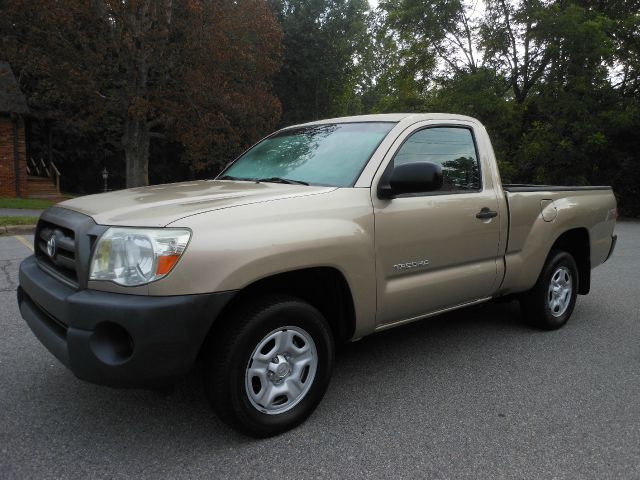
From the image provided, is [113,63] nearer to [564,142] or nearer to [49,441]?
[564,142]

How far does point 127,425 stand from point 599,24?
61.8ft

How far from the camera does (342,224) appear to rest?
291cm

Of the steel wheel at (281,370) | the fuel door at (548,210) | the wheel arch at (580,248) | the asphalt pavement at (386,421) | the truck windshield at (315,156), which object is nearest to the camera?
the asphalt pavement at (386,421)

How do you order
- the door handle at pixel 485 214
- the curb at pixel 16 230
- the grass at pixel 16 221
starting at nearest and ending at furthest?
the door handle at pixel 485 214 → the curb at pixel 16 230 → the grass at pixel 16 221

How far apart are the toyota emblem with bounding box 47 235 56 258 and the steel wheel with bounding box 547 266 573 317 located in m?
3.79

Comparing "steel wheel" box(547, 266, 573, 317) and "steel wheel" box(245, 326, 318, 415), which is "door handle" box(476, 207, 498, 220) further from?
"steel wheel" box(245, 326, 318, 415)

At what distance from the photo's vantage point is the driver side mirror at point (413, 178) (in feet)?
9.91

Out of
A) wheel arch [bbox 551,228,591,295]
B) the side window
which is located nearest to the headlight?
the side window

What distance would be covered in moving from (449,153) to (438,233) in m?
0.77

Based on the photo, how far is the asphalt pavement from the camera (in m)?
2.49

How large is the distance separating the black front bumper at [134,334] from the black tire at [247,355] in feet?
0.49

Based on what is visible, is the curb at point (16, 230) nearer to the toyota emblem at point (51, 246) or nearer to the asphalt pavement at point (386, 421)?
the asphalt pavement at point (386, 421)

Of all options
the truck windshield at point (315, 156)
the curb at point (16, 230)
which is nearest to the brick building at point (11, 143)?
the curb at point (16, 230)

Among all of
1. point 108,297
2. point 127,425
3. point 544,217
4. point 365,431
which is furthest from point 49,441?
point 544,217
